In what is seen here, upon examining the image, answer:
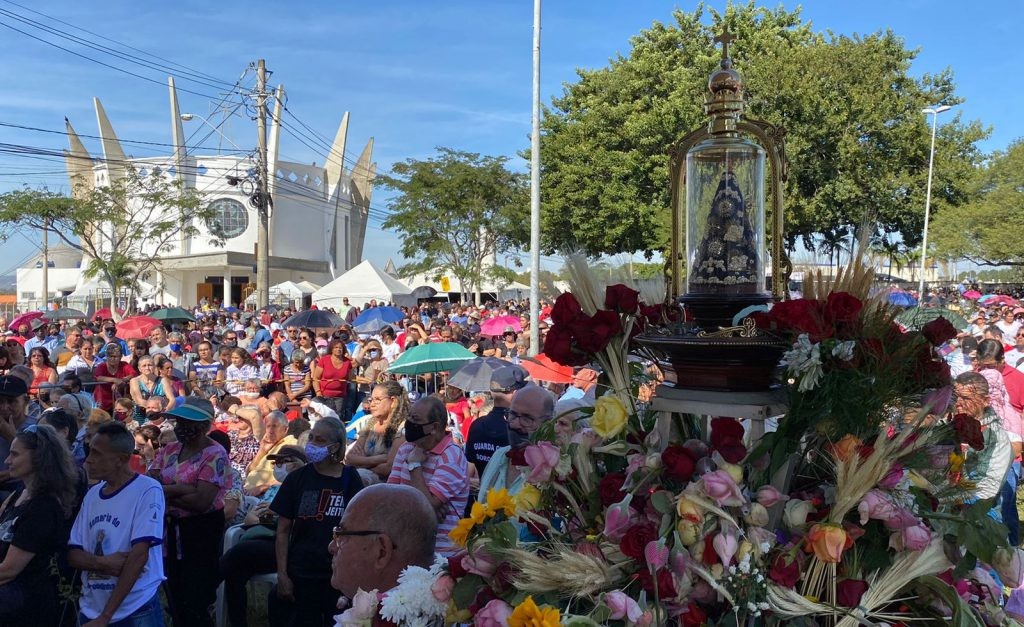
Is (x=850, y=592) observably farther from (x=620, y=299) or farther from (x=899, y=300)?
(x=620, y=299)

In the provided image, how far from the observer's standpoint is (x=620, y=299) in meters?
2.60

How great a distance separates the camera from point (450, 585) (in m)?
2.50

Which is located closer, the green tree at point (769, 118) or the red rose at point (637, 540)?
the red rose at point (637, 540)

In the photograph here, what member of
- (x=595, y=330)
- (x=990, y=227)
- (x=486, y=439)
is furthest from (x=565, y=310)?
(x=990, y=227)

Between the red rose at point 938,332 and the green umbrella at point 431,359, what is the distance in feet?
30.3

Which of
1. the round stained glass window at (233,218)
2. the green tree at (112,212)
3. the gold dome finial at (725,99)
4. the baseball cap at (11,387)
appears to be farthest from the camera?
the round stained glass window at (233,218)

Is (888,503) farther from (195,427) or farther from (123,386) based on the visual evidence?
(123,386)

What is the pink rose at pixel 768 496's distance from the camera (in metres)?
2.19

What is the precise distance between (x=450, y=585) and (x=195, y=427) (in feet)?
12.0

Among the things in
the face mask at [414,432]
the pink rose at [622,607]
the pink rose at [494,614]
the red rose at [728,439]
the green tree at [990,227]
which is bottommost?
the face mask at [414,432]

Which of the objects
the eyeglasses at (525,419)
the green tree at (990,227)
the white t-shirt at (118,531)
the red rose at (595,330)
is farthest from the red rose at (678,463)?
the green tree at (990,227)

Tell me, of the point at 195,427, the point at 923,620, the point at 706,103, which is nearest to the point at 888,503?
the point at 923,620

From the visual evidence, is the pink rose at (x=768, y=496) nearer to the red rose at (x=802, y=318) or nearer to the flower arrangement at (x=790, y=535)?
the flower arrangement at (x=790, y=535)

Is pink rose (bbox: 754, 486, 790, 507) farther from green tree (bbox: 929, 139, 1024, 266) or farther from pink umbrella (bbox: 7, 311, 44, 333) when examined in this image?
green tree (bbox: 929, 139, 1024, 266)
